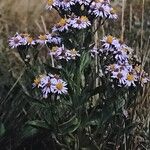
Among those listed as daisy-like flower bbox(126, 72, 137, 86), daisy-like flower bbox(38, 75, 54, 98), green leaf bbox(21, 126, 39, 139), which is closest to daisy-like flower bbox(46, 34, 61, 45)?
daisy-like flower bbox(38, 75, 54, 98)

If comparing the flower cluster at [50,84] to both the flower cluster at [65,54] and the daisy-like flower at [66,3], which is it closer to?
the flower cluster at [65,54]

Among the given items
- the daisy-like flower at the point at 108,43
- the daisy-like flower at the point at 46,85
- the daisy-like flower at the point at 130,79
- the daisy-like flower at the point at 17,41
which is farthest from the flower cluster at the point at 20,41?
the daisy-like flower at the point at 130,79

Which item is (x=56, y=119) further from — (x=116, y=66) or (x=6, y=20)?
(x=6, y=20)

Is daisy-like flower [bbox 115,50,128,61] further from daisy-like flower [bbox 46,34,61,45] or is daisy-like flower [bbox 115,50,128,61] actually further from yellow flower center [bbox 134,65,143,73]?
daisy-like flower [bbox 46,34,61,45]

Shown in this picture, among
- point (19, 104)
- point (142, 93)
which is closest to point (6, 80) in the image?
point (19, 104)

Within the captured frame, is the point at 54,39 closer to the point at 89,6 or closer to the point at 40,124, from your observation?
the point at 89,6

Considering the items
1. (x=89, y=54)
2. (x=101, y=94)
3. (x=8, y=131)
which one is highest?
(x=89, y=54)
